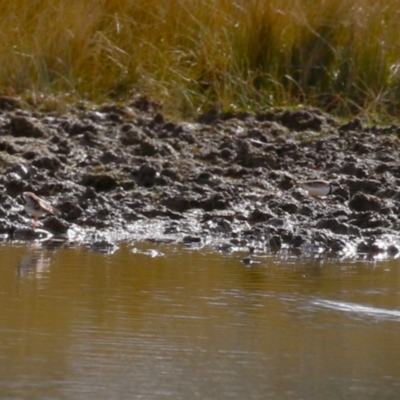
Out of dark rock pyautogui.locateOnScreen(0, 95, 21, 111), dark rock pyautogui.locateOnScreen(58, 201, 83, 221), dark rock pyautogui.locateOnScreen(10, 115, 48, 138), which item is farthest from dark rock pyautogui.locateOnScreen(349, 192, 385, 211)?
dark rock pyautogui.locateOnScreen(0, 95, 21, 111)

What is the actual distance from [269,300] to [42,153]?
396 cm

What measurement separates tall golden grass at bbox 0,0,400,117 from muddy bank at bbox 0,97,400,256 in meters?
0.51

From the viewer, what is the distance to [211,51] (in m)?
11.2

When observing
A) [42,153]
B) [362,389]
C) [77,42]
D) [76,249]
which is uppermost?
[77,42]

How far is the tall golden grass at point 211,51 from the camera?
35.3ft

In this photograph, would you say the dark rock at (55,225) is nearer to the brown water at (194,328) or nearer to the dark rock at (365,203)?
the brown water at (194,328)

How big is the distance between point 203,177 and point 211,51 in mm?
2759

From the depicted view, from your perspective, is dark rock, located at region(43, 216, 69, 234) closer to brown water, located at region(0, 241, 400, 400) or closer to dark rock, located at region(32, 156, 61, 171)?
brown water, located at region(0, 241, 400, 400)

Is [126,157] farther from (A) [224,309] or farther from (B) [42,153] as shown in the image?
(A) [224,309]

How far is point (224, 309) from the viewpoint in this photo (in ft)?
16.3

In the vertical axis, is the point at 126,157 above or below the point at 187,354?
above

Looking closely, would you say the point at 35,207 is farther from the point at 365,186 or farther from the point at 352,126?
the point at 352,126

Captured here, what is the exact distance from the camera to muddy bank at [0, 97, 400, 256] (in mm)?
7371

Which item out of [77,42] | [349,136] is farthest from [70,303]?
[77,42]
